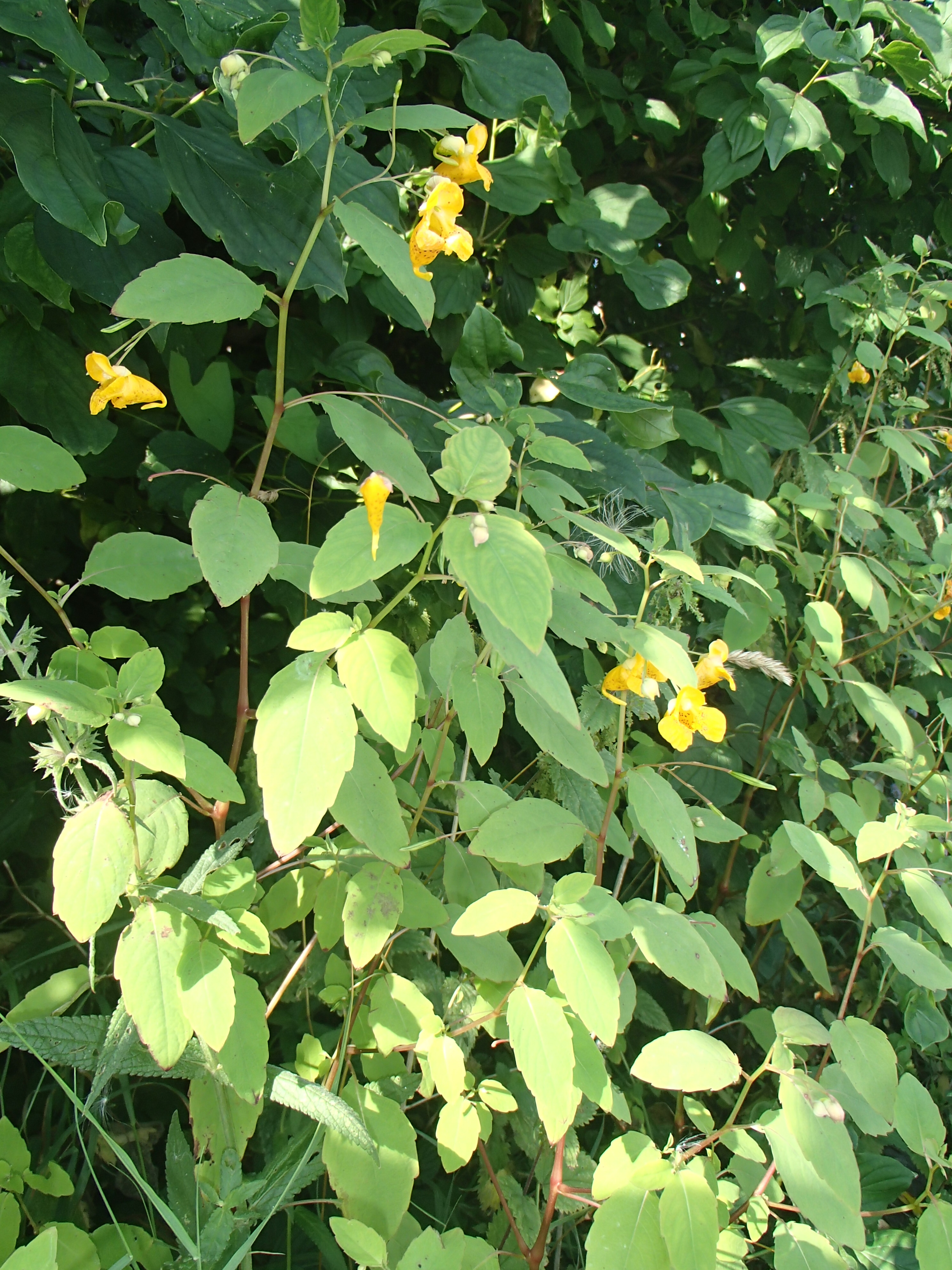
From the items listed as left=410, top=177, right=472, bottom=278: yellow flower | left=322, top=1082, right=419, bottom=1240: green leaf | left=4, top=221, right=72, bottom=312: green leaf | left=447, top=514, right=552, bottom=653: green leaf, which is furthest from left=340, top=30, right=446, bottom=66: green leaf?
left=322, top=1082, right=419, bottom=1240: green leaf

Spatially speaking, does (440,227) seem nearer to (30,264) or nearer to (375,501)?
(375,501)

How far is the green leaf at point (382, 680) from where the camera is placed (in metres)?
0.63

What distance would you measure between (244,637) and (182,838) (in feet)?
0.61

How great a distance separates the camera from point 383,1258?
2.33 ft

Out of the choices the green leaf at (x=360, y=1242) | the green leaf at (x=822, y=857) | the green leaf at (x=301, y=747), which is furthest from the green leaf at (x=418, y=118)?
the green leaf at (x=360, y=1242)

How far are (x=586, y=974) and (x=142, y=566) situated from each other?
1.66ft

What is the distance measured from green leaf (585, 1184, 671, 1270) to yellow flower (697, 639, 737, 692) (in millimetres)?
489

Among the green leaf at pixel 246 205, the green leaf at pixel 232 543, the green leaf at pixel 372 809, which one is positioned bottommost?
the green leaf at pixel 372 809

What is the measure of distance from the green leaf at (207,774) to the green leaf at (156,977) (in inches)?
3.9

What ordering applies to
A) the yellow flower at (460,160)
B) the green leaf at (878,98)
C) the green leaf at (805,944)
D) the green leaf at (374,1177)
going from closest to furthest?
the green leaf at (374,1177)
the yellow flower at (460,160)
the green leaf at (805,944)
the green leaf at (878,98)

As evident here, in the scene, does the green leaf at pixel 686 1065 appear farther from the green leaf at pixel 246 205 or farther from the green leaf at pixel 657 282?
the green leaf at pixel 657 282

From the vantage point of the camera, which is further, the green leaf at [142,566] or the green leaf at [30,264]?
the green leaf at [30,264]

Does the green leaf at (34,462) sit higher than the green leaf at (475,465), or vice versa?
the green leaf at (475,465)

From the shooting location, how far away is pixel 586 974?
2.37ft
